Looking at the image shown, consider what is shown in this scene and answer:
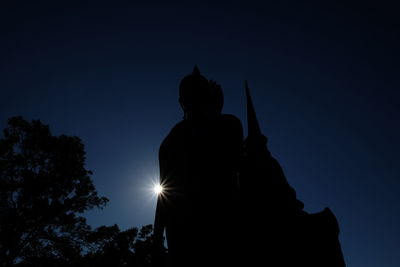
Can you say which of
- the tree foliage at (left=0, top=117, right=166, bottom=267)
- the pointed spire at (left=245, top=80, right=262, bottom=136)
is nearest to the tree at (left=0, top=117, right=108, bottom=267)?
the tree foliage at (left=0, top=117, right=166, bottom=267)

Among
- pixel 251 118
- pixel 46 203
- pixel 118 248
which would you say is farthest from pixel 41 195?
pixel 251 118

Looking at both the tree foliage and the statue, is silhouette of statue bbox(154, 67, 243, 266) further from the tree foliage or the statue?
the tree foliage

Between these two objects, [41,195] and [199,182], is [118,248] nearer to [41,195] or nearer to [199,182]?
[41,195]

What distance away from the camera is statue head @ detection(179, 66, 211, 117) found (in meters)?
1.86

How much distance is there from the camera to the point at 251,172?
5.63 ft

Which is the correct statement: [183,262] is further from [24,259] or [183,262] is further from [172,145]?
[24,259]

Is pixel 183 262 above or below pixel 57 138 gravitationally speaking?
below

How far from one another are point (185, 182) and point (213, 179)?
8.3 inches

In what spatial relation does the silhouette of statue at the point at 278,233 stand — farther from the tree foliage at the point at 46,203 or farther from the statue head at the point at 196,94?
the tree foliage at the point at 46,203

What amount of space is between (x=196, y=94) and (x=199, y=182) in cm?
79

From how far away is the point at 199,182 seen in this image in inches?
57.6

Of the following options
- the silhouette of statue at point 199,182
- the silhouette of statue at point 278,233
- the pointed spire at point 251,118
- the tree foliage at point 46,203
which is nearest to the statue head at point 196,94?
the silhouette of statue at point 199,182

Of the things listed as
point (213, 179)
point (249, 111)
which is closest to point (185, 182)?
point (213, 179)

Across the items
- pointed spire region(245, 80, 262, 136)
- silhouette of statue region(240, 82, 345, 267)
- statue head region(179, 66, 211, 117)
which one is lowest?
silhouette of statue region(240, 82, 345, 267)
